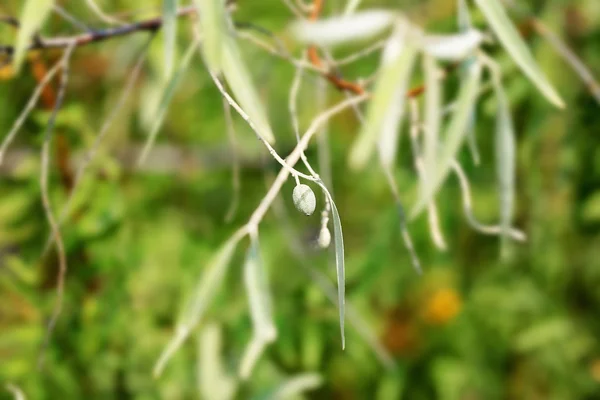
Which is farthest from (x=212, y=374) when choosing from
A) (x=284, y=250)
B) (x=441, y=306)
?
(x=441, y=306)

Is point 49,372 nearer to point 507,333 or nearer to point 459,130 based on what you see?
point 459,130

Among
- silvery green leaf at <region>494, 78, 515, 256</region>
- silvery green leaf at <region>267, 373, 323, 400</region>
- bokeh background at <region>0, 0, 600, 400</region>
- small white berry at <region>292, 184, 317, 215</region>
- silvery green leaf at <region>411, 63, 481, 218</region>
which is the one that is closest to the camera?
small white berry at <region>292, 184, 317, 215</region>

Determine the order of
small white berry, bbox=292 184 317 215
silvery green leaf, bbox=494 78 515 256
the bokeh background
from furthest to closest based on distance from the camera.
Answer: the bokeh background
silvery green leaf, bbox=494 78 515 256
small white berry, bbox=292 184 317 215

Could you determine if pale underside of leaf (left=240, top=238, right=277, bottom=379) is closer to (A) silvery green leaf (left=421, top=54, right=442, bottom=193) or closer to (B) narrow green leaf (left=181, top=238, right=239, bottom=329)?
(B) narrow green leaf (left=181, top=238, right=239, bottom=329)

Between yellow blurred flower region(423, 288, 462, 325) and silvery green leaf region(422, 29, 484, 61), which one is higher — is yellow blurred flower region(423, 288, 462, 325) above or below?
below

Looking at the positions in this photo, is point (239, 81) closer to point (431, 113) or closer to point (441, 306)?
point (431, 113)

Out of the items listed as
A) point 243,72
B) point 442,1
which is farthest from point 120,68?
point 243,72

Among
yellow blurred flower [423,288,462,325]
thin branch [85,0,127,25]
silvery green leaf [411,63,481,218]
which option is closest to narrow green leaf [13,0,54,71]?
thin branch [85,0,127,25]
